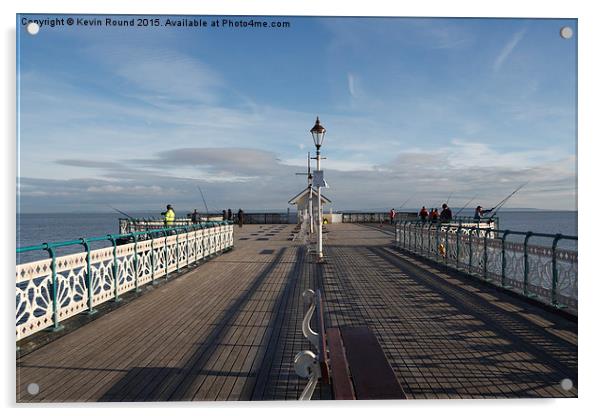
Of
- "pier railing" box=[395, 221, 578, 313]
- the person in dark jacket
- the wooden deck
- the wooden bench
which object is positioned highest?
the person in dark jacket

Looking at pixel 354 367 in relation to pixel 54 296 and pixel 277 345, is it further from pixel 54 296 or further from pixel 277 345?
pixel 54 296

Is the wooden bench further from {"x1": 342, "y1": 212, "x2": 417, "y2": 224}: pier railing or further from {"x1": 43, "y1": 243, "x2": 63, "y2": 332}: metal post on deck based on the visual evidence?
{"x1": 342, "y1": 212, "x2": 417, "y2": 224}: pier railing

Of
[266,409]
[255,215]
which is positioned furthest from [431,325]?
[255,215]

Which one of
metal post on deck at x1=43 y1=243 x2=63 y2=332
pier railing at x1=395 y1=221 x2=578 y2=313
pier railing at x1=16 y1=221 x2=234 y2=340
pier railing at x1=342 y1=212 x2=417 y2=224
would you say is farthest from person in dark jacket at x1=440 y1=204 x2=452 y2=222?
pier railing at x1=342 y1=212 x2=417 y2=224

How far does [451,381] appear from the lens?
12.1 ft

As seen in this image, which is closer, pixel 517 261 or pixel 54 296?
pixel 54 296

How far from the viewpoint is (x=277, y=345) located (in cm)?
465

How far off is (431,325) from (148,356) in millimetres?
3416

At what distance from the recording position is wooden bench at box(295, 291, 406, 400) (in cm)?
275

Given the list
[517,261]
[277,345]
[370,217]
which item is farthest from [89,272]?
[370,217]

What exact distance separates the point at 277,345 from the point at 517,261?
4502 millimetres

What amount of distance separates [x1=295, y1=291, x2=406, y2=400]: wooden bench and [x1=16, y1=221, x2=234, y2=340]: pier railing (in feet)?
10.5

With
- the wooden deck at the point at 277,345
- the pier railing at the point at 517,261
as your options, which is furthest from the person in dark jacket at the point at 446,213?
the wooden deck at the point at 277,345

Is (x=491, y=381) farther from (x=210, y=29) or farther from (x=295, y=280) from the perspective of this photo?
(x=295, y=280)
